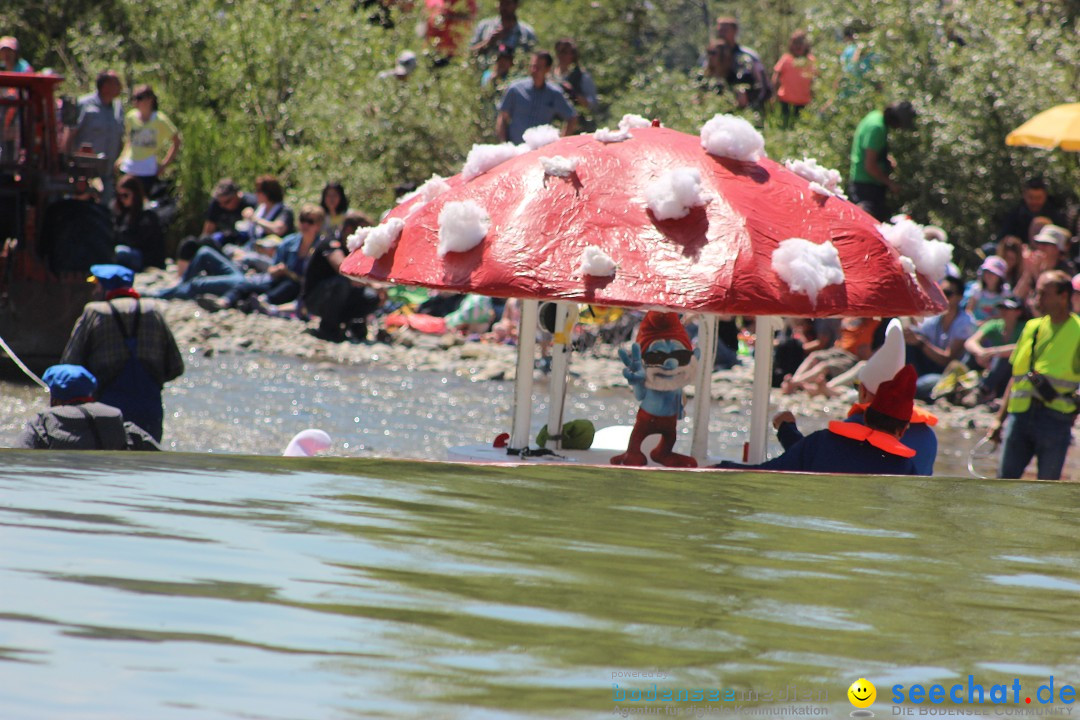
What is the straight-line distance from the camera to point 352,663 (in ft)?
8.50

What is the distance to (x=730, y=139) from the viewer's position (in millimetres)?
7074

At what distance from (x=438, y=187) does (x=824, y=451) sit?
7.54ft

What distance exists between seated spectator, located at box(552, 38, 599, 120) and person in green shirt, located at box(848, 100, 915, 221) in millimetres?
3478

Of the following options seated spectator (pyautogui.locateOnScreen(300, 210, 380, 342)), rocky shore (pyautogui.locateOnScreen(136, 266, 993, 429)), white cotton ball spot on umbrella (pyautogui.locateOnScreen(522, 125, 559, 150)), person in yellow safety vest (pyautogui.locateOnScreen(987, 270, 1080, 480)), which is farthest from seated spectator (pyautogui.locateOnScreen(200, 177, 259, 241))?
white cotton ball spot on umbrella (pyautogui.locateOnScreen(522, 125, 559, 150))

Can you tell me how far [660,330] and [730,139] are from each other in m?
0.93

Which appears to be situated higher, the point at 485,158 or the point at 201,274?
the point at 485,158

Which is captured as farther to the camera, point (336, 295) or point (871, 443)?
point (336, 295)

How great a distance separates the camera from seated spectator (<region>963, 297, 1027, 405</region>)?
43.9ft

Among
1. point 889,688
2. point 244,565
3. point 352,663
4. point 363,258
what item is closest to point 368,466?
point 244,565

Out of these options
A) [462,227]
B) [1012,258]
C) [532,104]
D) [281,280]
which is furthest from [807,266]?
[281,280]

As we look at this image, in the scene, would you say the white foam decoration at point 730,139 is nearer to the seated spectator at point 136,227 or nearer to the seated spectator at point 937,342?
the seated spectator at point 937,342

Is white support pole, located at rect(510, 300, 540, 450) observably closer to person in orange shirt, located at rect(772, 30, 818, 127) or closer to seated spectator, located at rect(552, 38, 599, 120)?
seated spectator, located at rect(552, 38, 599, 120)

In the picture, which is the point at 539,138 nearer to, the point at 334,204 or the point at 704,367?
the point at 704,367

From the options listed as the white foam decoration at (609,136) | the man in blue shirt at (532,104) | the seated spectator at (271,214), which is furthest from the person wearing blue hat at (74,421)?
the seated spectator at (271,214)
